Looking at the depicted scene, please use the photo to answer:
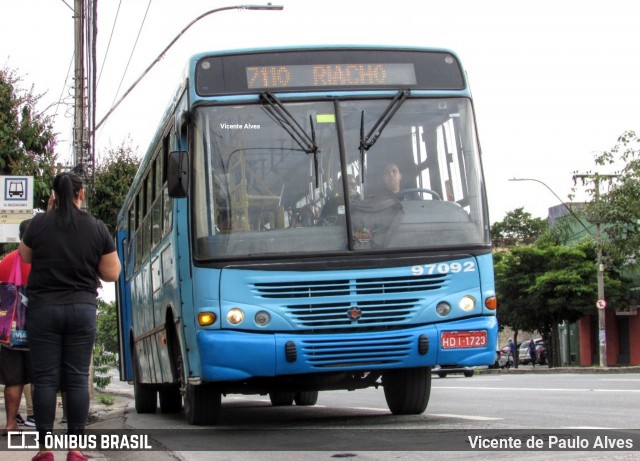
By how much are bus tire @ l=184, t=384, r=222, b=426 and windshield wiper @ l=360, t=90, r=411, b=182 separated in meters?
2.59

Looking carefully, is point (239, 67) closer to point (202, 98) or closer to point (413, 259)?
point (202, 98)

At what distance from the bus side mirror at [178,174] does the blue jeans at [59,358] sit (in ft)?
8.25

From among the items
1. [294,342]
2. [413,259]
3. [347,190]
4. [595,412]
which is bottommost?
[595,412]

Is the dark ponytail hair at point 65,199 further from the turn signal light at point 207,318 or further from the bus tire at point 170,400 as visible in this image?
the bus tire at point 170,400

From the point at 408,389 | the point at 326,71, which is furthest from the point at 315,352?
the point at 326,71

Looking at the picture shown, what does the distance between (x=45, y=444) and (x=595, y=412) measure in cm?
623

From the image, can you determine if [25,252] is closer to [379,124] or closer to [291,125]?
[291,125]

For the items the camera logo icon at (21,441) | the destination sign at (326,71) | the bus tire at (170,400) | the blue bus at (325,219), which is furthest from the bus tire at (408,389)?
the bus tire at (170,400)

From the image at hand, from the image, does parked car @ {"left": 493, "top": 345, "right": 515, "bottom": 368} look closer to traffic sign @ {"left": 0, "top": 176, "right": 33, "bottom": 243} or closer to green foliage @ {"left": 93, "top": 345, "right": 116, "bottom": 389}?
green foliage @ {"left": 93, "top": 345, "right": 116, "bottom": 389}

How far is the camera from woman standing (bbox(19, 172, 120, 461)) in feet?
21.5

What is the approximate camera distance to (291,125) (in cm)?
929

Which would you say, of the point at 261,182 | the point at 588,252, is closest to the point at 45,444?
the point at 261,182

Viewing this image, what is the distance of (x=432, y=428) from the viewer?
9055mm

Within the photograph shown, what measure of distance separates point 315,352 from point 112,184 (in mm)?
17160
